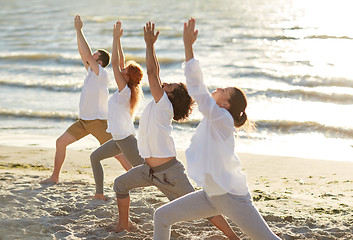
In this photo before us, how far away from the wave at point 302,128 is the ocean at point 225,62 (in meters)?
0.02

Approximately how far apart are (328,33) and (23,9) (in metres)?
22.4

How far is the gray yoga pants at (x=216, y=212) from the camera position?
4.71 m

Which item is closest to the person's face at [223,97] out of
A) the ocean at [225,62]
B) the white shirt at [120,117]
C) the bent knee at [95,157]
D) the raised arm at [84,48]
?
the white shirt at [120,117]

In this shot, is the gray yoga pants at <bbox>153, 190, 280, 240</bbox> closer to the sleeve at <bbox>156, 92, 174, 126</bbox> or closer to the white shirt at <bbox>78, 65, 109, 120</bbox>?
the sleeve at <bbox>156, 92, 174, 126</bbox>

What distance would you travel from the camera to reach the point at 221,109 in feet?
15.3

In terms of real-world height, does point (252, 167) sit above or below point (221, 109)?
below

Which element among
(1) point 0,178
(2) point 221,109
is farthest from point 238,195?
(1) point 0,178

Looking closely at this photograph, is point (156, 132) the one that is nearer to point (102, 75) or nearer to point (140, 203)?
point (140, 203)

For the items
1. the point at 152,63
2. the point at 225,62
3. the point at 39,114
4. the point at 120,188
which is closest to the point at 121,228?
the point at 120,188

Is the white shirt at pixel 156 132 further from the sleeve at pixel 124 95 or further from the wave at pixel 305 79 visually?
the wave at pixel 305 79

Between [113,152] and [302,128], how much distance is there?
737cm

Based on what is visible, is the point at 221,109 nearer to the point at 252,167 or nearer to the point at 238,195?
the point at 238,195

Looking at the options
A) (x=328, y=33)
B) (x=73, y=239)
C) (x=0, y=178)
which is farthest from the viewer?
(x=328, y=33)

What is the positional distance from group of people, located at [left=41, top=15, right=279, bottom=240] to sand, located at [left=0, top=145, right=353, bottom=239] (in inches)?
15.1
